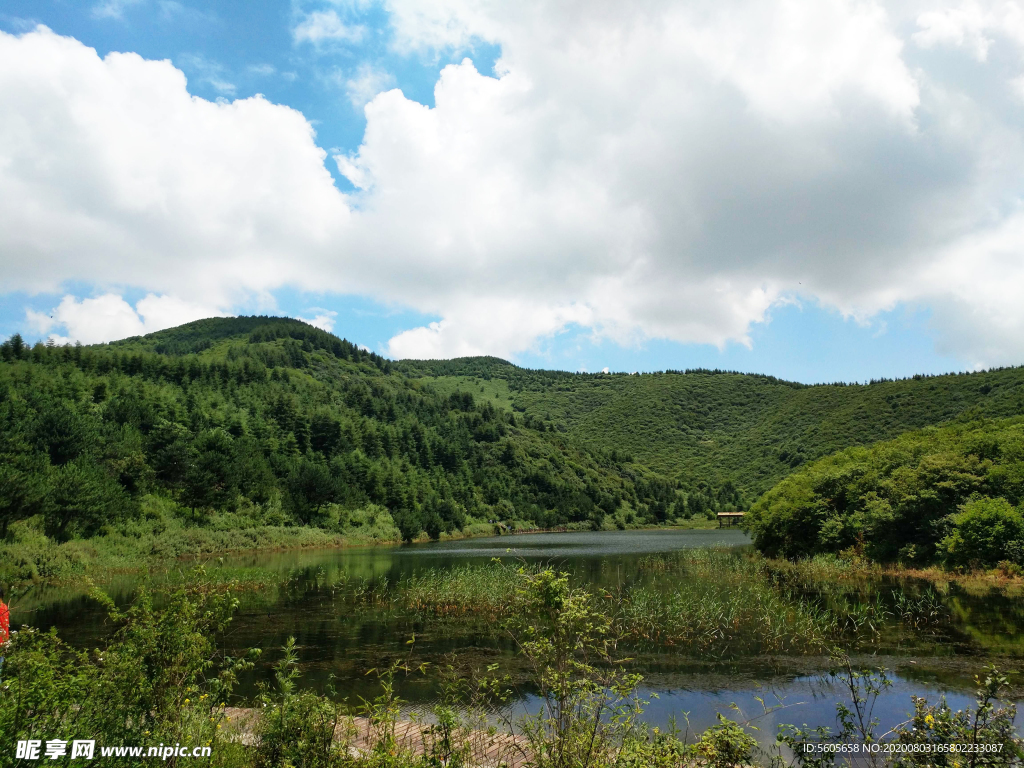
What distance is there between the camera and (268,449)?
286 feet

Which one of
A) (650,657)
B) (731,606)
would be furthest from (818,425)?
(650,657)

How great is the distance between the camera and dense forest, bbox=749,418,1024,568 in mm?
32750

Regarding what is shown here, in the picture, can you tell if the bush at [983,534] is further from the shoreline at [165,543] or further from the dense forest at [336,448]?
the shoreline at [165,543]

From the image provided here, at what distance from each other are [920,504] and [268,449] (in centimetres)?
8001

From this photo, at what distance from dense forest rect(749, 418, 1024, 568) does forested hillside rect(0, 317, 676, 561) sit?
54533 millimetres

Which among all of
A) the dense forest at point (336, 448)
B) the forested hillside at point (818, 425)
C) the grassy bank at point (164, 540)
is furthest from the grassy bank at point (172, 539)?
the forested hillside at point (818, 425)

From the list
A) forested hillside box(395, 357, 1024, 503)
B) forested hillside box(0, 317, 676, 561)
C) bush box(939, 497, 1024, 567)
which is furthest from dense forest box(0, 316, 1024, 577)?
bush box(939, 497, 1024, 567)

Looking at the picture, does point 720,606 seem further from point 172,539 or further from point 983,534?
point 172,539

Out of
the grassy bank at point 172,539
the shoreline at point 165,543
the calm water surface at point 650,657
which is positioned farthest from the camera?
the grassy bank at point 172,539

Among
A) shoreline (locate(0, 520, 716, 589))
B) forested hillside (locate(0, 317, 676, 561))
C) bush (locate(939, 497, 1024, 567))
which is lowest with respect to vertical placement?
shoreline (locate(0, 520, 716, 589))

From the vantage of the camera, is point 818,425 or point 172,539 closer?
point 172,539

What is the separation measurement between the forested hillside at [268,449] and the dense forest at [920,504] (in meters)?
54.5

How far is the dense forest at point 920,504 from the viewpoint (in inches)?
1289

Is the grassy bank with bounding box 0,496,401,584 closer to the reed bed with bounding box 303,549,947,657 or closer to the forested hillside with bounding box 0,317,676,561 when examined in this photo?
the forested hillside with bounding box 0,317,676,561
